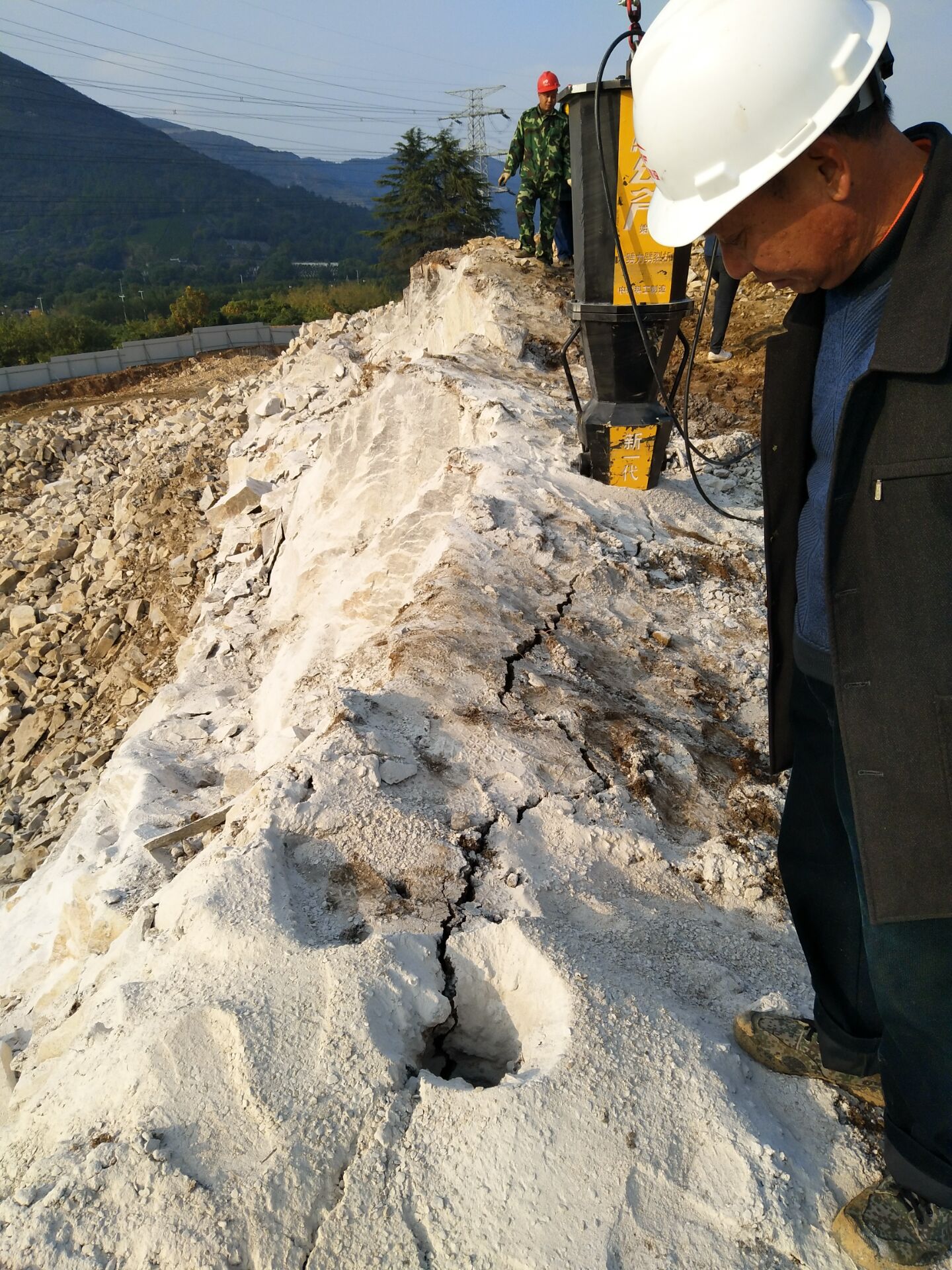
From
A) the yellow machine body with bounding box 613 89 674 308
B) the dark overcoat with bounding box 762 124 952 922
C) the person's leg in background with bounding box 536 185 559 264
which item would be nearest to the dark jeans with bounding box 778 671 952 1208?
the dark overcoat with bounding box 762 124 952 922

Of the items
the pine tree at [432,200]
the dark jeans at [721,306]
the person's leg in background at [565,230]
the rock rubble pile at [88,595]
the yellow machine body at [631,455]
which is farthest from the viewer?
the pine tree at [432,200]

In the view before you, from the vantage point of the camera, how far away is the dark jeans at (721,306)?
6.55 meters

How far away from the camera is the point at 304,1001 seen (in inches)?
69.0

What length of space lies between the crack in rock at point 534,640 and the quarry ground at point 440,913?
0.05 ft

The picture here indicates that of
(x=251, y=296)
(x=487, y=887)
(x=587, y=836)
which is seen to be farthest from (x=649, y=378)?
(x=251, y=296)

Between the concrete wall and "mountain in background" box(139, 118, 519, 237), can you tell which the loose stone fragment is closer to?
the concrete wall

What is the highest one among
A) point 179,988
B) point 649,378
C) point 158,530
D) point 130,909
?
point 649,378

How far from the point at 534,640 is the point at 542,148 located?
556cm

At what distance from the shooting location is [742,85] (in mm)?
1252

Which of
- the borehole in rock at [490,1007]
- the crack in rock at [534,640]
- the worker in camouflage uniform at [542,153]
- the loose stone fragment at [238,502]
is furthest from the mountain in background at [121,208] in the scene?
the borehole in rock at [490,1007]

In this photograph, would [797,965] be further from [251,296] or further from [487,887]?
[251,296]

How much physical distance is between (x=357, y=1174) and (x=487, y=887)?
80 centimetres

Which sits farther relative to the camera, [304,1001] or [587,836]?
[587,836]

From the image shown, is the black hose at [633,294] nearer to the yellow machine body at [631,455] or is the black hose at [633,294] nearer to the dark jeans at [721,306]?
the yellow machine body at [631,455]
